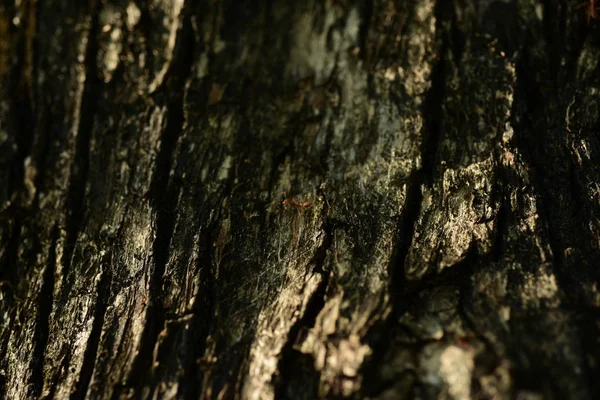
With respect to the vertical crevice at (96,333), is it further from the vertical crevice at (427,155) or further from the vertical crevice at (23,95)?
the vertical crevice at (427,155)

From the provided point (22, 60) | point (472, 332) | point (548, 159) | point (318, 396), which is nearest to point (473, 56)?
point (548, 159)

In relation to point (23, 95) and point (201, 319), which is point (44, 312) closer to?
point (201, 319)

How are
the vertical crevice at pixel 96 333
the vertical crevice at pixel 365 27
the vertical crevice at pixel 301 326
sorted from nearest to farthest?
1. the vertical crevice at pixel 301 326
2. the vertical crevice at pixel 96 333
3. the vertical crevice at pixel 365 27

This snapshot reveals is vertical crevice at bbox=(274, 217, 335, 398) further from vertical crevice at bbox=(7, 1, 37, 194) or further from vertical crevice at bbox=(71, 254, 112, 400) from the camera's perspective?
vertical crevice at bbox=(7, 1, 37, 194)

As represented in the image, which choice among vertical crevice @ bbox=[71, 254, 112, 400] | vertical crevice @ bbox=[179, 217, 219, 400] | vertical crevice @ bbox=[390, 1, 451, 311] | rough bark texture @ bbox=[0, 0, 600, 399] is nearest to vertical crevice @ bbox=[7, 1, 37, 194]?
rough bark texture @ bbox=[0, 0, 600, 399]

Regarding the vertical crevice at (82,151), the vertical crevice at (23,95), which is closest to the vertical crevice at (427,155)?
the vertical crevice at (82,151)
